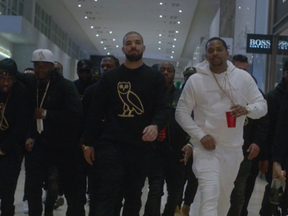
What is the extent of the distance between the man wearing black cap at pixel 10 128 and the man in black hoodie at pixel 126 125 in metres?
0.83

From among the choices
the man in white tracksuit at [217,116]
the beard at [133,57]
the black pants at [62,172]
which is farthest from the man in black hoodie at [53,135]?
the man in white tracksuit at [217,116]

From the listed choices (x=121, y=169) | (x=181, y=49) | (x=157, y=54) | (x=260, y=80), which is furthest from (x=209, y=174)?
(x=157, y=54)

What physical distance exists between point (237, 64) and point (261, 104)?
1.36m

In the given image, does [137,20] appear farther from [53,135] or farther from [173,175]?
[53,135]

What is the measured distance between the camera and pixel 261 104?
4164 mm

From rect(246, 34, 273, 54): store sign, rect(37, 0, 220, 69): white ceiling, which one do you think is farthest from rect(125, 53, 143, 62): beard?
rect(37, 0, 220, 69): white ceiling

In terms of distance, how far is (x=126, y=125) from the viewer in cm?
399

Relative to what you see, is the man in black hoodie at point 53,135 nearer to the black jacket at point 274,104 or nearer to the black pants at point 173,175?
the black pants at point 173,175

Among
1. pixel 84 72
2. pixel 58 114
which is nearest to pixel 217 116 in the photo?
pixel 58 114

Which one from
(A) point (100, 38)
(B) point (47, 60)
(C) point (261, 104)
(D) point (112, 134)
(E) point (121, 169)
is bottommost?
(E) point (121, 169)

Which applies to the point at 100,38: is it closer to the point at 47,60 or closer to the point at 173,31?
the point at 173,31

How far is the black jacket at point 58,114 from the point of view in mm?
4719

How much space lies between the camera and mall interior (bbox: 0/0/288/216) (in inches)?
434

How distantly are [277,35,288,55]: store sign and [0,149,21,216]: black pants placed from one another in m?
7.56
